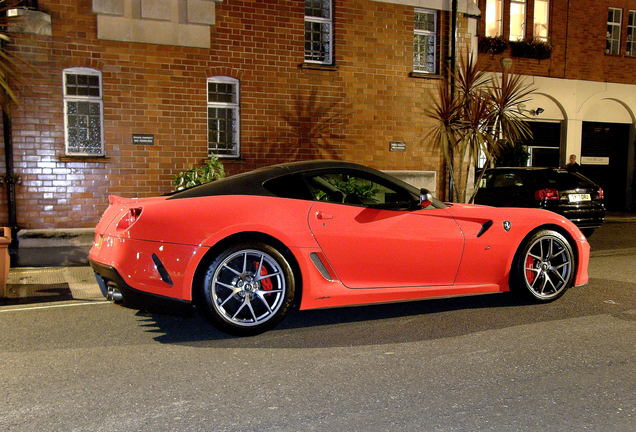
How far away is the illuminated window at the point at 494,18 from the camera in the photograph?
19.4 m

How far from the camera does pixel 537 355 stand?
4535mm

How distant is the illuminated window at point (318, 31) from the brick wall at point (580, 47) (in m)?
7.63

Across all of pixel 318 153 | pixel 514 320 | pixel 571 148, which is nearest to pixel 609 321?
pixel 514 320

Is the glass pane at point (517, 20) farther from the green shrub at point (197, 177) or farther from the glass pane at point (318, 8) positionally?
the green shrub at point (197, 177)

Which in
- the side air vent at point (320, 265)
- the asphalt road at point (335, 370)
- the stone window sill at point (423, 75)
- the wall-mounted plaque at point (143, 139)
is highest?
the stone window sill at point (423, 75)

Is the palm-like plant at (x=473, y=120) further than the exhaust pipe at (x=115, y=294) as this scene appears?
Yes

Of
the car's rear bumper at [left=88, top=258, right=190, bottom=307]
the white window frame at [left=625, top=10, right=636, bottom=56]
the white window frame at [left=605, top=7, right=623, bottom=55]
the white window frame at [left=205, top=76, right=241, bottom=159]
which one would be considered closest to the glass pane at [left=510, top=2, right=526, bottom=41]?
the white window frame at [left=605, top=7, right=623, bottom=55]

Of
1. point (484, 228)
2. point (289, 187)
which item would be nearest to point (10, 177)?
point (289, 187)

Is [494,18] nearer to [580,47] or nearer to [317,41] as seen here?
[580,47]

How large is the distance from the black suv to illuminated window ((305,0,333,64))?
512 centimetres

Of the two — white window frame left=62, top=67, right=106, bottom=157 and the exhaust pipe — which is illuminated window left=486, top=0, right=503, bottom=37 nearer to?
white window frame left=62, top=67, right=106, bottom=157

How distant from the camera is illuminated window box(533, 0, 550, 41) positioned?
794 inches

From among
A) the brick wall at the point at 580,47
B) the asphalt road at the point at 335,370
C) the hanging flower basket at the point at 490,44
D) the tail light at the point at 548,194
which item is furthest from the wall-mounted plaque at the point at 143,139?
the brick wall at the point at 580,47

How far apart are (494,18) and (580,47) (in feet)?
11.5
